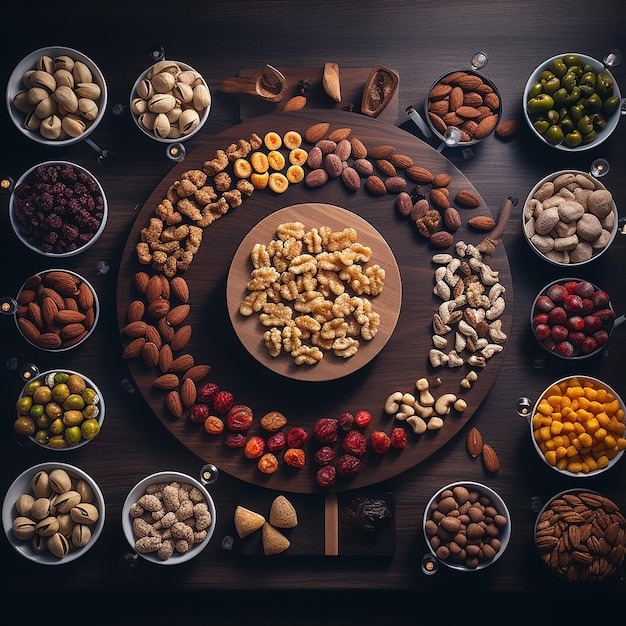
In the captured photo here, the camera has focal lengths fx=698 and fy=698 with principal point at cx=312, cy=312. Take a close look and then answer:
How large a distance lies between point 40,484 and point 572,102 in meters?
2.51

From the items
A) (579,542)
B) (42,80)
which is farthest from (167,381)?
(579,542)

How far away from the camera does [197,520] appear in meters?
2.55

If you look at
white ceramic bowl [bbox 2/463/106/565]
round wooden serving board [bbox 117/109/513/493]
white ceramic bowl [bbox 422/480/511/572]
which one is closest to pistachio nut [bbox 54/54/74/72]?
round wooden serving board [bbox 117/109/513/493]

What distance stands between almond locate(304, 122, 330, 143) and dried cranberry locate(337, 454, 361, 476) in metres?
1.21

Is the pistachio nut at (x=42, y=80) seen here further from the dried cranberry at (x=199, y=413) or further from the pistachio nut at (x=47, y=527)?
the pistachio nut at (x=47, y=527)

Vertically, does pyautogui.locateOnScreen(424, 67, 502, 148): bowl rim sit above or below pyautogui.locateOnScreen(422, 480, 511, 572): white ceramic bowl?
above

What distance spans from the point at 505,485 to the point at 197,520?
119 centimetres

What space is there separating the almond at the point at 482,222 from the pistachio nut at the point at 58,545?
192 cm

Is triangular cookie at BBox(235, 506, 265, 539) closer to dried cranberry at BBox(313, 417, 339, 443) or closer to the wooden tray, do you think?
dried cranberry at BBox(313, 417, 339, 443)

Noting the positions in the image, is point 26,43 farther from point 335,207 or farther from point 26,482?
point 26,482

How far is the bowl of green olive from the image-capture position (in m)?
2.75

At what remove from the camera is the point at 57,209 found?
2627 millimetres

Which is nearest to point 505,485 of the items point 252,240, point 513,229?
point 513,229

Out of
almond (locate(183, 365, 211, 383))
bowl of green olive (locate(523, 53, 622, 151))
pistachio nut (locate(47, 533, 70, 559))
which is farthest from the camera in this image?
bowl of green olive (locate(523, 53, 622, 151))
